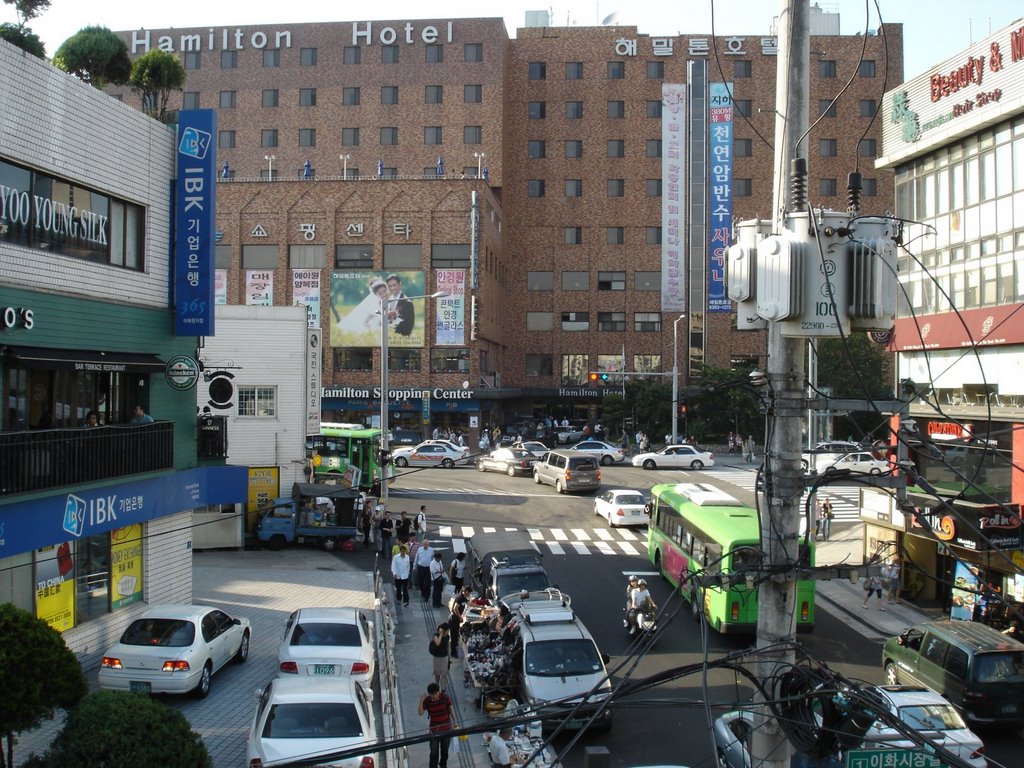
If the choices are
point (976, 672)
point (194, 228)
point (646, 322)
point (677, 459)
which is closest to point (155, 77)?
point (194, 228)

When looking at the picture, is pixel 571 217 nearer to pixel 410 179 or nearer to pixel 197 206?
pixel 410 179

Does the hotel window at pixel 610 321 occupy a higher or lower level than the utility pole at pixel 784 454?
higher

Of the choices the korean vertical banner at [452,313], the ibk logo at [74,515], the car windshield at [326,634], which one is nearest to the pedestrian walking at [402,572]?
the car windshield at [326,634]

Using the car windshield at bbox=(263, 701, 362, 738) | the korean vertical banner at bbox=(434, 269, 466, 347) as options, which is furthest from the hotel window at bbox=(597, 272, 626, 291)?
the car windshield at bbox=(263, 701, 362, 738)

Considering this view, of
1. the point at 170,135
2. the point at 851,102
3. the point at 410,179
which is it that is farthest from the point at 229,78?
the point at 170,135

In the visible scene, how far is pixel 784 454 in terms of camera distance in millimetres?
7070

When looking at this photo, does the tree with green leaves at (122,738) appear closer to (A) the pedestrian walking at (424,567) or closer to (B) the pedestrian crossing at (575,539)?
(A) the pedestrian walking at (424,567)

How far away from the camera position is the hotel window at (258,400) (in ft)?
101

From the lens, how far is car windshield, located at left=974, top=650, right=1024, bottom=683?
14.0 metres

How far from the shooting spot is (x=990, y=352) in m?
20.7

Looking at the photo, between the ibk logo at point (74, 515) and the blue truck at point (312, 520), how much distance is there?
13059mm

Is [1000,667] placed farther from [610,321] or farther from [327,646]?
[610,321]

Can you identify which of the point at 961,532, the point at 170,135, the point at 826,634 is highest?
the point at 170,135

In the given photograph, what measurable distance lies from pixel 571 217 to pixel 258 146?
26186 millimetres
